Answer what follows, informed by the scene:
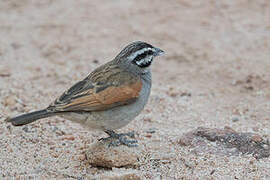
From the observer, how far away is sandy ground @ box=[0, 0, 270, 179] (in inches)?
278

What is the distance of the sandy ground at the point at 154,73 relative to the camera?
23.1 ft

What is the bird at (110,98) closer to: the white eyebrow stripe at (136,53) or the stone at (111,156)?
the white eyebrow stripe at (136,53)

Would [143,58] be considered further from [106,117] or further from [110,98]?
[106,117]

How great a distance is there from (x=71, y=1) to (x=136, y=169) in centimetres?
791

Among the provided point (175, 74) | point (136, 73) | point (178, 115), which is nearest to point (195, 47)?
point (175, 74)

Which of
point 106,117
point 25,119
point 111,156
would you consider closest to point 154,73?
point 106,117

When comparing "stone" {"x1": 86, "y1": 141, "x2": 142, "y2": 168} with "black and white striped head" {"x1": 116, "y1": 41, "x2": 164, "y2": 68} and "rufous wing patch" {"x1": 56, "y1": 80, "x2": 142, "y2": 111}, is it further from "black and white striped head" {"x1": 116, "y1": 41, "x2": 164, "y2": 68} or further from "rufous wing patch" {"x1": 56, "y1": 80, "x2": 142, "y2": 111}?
"black and white striped head" {"x1": 116, "y1": 41, "x2": 164, "y2": 68}

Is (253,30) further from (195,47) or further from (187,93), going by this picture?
(187,93)

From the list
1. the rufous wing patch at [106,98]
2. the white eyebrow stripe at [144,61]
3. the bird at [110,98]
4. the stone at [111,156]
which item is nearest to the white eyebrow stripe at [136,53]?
the bird at [110,98]

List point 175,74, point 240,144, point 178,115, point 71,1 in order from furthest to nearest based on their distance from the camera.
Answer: point 71,1, point 175,74, point 178,115, point 240,144

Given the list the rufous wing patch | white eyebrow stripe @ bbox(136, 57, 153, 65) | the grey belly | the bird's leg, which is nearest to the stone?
the bird's leg

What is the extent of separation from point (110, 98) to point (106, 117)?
11.1 inches

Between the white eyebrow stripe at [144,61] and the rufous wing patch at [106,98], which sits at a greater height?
the white eyebrow stripe at [144,61]

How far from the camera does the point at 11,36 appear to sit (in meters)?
12.1
